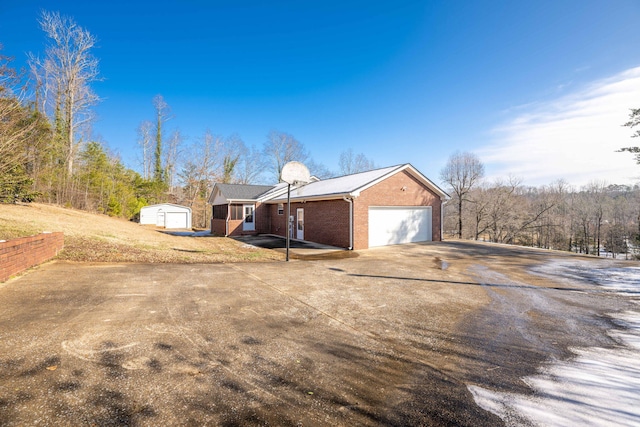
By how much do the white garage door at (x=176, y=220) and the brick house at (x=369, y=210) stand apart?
15.1 metres

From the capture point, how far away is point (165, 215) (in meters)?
31.2

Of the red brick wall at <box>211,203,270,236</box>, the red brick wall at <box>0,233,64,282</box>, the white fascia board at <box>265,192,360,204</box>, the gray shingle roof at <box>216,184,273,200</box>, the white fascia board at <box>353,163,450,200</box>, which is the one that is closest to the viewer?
the red brick wall at <box>0,233,64,282</box>

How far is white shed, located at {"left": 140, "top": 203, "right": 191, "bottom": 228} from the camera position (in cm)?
3059

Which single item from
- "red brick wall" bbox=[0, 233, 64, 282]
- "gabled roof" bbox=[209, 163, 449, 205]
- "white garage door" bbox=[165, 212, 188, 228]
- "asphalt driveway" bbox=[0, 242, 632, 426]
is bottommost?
"asphalt driveway" bbox=[0, 242, 632, 426]

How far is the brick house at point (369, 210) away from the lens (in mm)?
13742

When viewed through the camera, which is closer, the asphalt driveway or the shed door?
the asphalt driveway

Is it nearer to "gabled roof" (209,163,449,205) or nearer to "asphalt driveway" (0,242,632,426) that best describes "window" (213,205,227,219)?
"gabled roof" (209,163,449,205)

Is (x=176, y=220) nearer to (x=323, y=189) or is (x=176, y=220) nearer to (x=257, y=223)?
(x=257, y=223)

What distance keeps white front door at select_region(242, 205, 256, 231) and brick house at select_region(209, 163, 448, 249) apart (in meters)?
1.02

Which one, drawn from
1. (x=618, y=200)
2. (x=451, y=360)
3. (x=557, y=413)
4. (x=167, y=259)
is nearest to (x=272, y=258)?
(x=167, y=259)

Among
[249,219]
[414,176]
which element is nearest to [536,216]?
[414,176]

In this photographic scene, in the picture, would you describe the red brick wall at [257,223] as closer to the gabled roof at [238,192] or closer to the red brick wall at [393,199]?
the gabled roof at [238,192]

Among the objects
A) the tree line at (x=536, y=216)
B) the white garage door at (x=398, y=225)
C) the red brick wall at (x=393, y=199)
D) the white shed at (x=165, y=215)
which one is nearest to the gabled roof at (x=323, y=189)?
the red brick wall at (x=393, y=199)

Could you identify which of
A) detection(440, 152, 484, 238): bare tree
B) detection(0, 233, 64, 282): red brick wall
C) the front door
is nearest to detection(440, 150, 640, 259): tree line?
detection(440, 152, 484, 238): bare tree
